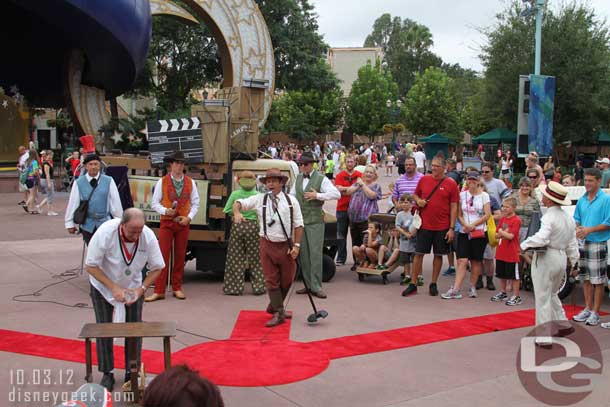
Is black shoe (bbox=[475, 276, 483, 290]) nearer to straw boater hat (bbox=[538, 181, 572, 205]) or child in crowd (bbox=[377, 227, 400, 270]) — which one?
child in crowd (bbox=[377, 227, 400, 270])

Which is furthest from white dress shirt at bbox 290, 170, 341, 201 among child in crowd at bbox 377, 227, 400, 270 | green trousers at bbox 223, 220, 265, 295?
child in crowd at bbox 377, 227, 400, 270

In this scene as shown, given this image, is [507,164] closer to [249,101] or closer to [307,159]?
[249,101]

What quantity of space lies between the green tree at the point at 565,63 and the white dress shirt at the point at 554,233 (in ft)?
65.1

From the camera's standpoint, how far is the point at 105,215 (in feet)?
26.9

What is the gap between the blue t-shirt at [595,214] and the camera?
7.66 metres

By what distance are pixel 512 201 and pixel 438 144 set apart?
28611 mm

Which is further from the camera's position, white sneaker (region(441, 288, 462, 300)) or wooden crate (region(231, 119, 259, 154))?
wooden crate (region(231, 119, 259, 154))

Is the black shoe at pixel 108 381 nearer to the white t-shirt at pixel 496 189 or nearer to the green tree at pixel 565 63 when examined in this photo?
the white t-shirt at pixel 496 189

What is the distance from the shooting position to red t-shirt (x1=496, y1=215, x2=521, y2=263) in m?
8.98

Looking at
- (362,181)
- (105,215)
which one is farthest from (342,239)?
(105,215)

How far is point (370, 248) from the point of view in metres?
10.4

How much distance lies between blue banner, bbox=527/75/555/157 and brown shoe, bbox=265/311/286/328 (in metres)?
→ 8.60

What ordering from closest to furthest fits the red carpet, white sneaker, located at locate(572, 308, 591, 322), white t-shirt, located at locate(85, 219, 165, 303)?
white t-shirt, located at locate(85, 219, 165, 303), the red carpet, white sneaker, located at locate(572, 308, 591, 322)

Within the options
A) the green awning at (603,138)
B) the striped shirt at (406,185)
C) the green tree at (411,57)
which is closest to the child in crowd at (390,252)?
the striped shirt at (406,185)
